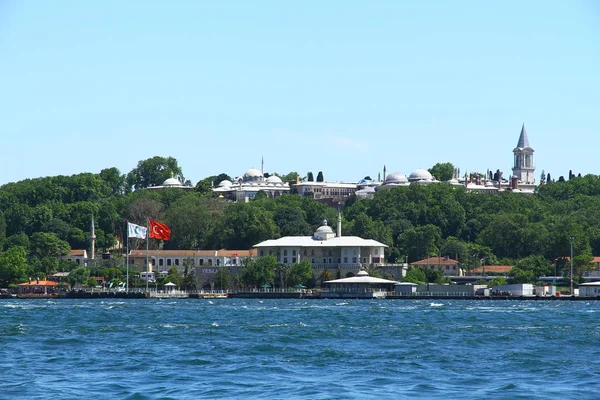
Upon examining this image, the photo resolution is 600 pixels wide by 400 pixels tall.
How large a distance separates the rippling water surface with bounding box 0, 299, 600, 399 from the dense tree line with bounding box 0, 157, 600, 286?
37.5 meters

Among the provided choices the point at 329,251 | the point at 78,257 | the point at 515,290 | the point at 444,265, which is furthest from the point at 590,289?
the point at 78,257

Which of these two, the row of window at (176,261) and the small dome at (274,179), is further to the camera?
the small dome at (274,179)

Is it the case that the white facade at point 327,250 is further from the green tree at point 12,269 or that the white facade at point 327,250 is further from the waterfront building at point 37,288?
the green tree at point 12,269

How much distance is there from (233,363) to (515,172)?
158 metres

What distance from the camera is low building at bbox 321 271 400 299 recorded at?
95.7 metres

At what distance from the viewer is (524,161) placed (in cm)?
19612

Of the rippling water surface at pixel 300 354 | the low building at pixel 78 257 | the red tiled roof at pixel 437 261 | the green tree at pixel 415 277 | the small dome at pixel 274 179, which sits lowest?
the rippling water surface at pixel 300 354

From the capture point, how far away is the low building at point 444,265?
10919cm

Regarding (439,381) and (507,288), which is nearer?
(439,381)

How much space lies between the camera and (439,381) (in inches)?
1444

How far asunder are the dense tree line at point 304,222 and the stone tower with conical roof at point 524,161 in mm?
41918

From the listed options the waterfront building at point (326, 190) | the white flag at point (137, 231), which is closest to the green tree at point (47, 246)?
the white flag at point (137, 231)

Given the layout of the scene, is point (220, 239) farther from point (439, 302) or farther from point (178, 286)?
point (439, 302)

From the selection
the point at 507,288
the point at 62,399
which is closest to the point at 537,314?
the point at 507,288
